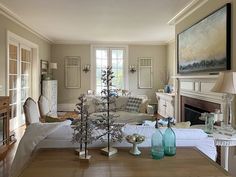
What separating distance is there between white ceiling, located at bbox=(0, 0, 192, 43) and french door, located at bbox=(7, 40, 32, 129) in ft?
2.39

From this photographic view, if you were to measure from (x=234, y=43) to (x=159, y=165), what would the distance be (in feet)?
7.70

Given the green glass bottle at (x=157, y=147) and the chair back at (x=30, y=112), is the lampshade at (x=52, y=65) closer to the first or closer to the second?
the chair back at (x=30, y=112)

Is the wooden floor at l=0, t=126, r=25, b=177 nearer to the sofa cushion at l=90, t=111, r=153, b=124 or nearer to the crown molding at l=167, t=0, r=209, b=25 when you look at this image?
the sofa cushion at l=90, t=111, r=153, b=124

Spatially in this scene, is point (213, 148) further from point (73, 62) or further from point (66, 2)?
point (73, 62)

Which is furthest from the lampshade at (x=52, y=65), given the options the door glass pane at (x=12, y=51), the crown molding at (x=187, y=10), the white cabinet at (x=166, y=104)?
the crown molding at (x=187, y=10)

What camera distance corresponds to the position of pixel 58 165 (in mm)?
1538

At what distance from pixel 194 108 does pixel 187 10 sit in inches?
75.8

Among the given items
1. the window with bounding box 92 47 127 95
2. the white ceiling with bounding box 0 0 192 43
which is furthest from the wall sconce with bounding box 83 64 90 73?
the white ceiling with bounding box 0 0 192 43

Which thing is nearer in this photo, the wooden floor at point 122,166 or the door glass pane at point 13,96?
the wooden floor at point 122,166

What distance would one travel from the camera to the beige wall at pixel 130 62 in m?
9.82

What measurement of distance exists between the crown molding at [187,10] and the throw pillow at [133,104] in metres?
2.02

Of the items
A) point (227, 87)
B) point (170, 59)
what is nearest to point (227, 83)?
point (227, 87)

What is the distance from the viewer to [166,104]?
771cm

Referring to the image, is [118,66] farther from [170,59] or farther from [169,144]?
[169,144]
